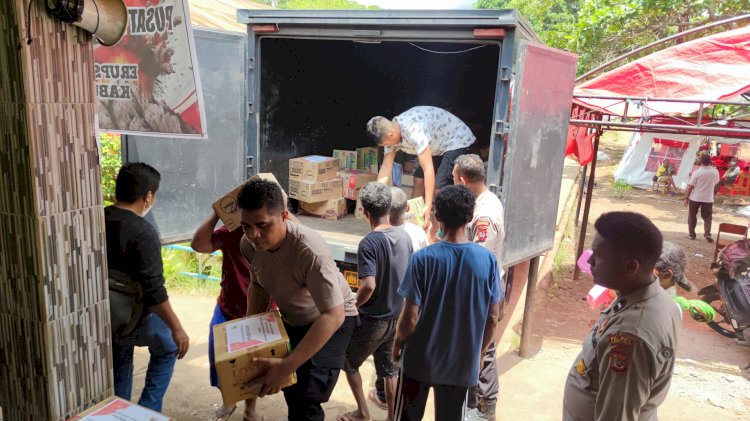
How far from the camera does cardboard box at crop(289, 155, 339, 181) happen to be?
17.5ft

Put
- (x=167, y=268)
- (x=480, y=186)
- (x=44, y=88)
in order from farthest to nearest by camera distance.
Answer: (x=167, y=268) → (x=480, y=186) → (x=44, y=88)

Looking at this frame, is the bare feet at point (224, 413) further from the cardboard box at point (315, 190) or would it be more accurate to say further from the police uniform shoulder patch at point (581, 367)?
the police uniform shoulder patch at point (581, 367)

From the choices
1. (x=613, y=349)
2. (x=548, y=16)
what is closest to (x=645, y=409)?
(x=613, y=349)

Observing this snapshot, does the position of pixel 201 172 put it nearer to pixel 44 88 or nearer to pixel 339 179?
pixel 339 179

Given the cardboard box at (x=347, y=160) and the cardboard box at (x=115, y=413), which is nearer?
the cardboard box at (x=115, y=413)

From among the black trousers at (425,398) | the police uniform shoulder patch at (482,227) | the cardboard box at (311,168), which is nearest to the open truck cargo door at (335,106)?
the cardboard box at (311,168)

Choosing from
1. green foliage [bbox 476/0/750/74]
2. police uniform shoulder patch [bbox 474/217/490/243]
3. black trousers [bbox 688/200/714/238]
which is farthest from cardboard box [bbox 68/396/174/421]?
black trousers [bbox 688/200/714/238]

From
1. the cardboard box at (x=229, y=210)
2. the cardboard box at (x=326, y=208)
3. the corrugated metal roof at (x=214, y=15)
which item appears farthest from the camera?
the corrugated metal roof at (x=214, y=15)

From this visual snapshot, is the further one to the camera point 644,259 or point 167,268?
point 167,268

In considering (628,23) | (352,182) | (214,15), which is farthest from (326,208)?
(214,15)

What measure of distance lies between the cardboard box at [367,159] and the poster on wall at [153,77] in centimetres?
349

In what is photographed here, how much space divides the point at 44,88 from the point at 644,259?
6.10 ft

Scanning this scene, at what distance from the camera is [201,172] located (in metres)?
4.66

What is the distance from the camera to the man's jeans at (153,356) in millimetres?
2799
